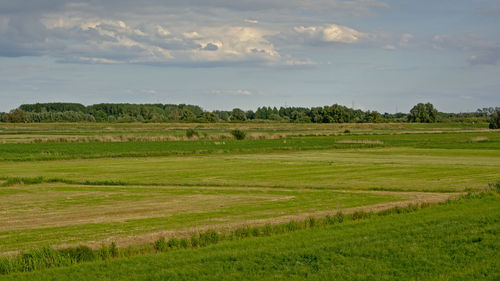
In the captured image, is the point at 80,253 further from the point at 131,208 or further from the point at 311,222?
the point at 131,208

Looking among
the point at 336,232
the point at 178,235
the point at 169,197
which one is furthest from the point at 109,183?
the point at 336,232

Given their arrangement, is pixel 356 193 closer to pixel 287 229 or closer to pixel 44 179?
pixel 287 229

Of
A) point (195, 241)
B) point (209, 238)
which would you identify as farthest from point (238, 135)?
point (195, 241)

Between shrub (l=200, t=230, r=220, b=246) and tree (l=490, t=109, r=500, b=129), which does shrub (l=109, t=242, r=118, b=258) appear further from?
tree (l=490, t=109, r=500, b=129)

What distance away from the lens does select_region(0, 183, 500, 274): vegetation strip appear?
487 inches

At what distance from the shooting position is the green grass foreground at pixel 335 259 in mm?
10992

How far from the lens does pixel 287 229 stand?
55.2 feet

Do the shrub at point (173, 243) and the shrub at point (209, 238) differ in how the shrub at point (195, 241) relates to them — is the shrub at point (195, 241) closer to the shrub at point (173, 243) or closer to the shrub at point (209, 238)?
the shrub at point (209, 238)

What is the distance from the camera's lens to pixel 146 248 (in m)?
14.3

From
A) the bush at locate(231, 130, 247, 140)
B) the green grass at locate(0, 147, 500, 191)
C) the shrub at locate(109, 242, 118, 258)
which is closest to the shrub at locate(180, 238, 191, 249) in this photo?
the shrub at locate(109, 242, 118, 258)

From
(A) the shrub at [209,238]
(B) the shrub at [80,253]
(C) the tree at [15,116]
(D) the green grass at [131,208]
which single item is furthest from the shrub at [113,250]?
(C) the tree at [15,116]

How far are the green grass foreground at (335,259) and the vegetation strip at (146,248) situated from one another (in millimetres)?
667

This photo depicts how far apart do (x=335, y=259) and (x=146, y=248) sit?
15.8ft

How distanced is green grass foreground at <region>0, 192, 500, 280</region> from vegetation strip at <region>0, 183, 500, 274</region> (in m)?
0.67
